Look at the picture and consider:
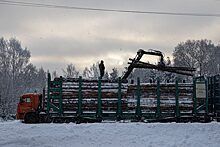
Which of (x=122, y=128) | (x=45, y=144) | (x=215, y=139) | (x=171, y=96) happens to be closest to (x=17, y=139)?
(x=45, y=144)

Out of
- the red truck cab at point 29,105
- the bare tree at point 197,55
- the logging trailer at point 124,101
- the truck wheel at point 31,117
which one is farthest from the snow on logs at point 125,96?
the bare tree at point 197,55

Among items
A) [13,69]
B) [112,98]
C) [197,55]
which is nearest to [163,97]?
[112,98]

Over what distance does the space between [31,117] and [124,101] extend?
567cm

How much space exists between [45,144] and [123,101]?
851 cm

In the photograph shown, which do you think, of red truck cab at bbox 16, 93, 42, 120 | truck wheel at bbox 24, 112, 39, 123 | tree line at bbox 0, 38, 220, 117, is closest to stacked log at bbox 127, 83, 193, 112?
truck wheel at bbox 24, 112, 39, 123

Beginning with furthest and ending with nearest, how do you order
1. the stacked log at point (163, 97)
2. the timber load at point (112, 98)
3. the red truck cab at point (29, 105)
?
the red truck cab at point (29, 105) → the stacked log at point (163, 97) → the timber load at point (112, 98)

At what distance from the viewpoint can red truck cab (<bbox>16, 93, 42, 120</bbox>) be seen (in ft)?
71.4

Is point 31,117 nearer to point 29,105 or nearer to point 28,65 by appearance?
point 29,105

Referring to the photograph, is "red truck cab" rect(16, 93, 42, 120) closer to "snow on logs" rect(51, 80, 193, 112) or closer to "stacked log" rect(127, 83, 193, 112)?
"snow on logs" rect(51, 80, 193, 112)

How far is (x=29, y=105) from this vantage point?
22.0 m

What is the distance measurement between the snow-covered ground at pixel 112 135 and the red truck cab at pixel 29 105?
7.12 meters

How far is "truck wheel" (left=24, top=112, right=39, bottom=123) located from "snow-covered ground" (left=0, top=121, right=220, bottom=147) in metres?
6.50

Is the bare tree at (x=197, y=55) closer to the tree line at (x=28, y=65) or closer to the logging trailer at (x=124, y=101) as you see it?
the tree line at (x=28, y=65)

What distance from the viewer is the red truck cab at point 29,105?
71.4 ft
